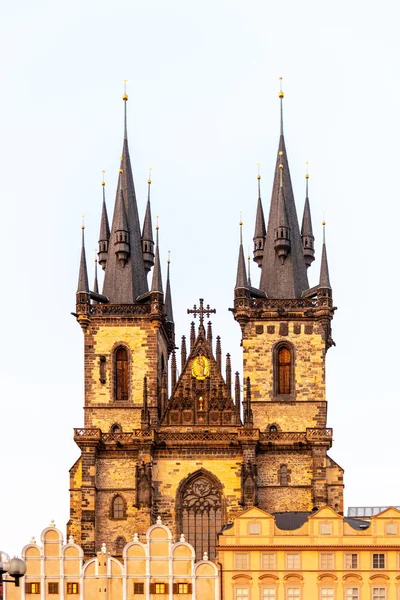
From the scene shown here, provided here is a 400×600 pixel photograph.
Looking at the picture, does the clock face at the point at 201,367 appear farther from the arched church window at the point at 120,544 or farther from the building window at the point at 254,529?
the building window at the point at 254,529

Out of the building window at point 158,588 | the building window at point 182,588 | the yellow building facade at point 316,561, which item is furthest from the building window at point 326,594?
the building window at point 158,588

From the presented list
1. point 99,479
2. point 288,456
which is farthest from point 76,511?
point 288,456

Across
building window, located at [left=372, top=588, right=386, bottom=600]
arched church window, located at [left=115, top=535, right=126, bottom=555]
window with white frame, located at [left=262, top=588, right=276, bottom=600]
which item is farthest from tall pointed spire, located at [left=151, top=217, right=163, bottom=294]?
building window, located at [left=372, top=588, right=386, bottom=600]

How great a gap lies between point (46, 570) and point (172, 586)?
5.72m

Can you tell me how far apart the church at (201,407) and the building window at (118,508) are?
8 centimetres

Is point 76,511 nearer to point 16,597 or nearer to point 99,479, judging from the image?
point 99,479

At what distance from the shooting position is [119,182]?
93.4 meters

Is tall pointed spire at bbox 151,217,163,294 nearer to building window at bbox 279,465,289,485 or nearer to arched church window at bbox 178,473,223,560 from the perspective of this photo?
arched church window at bbox 178,473,223,560

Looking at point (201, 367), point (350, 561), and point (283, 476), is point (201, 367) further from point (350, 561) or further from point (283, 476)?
point (350, 561)

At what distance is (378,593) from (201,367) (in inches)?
939

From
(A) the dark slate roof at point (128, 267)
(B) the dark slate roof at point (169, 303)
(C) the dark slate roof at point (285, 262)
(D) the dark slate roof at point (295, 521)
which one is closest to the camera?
(D) the dark slate roof at point (295, 521)

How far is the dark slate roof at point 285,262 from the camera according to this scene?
88.2 m

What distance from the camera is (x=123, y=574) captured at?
222ft

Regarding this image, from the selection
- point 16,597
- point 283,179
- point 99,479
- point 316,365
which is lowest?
point 16,597
